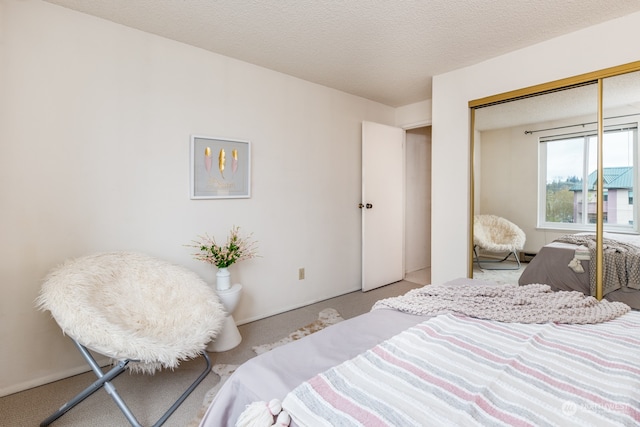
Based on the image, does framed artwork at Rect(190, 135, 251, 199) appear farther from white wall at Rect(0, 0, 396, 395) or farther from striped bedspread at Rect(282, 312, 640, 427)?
striped bedspread at Rect(282, 312, 640, 427)

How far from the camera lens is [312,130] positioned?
11.4ft

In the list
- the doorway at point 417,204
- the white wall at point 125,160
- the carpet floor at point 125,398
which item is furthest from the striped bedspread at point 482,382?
the doorway at point 417,204

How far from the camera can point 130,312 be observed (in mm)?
1967

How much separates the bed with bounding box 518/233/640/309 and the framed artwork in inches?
102

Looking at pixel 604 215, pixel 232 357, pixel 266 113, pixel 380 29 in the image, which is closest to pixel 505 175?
pixel 604 215

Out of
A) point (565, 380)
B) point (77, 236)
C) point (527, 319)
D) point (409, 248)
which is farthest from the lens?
point (409, 248)

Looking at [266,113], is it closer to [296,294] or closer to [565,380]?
[296,294]

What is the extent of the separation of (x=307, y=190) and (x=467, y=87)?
1870mm

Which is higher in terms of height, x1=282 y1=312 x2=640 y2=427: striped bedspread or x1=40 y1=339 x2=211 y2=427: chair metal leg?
x1=282 y1=312 x2=640 y2=427: striped bedspread

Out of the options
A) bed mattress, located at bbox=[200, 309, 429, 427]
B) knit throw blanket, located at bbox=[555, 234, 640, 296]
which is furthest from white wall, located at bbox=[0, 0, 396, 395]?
knit throw blanket, located at bbox=[555, 234, 640, 296]

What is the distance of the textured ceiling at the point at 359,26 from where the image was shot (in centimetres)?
208

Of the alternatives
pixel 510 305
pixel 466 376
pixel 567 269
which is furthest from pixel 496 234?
pixel 466 376

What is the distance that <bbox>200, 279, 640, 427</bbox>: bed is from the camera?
767mm

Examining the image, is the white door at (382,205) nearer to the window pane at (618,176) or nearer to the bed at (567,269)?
the bed at (567,269)
